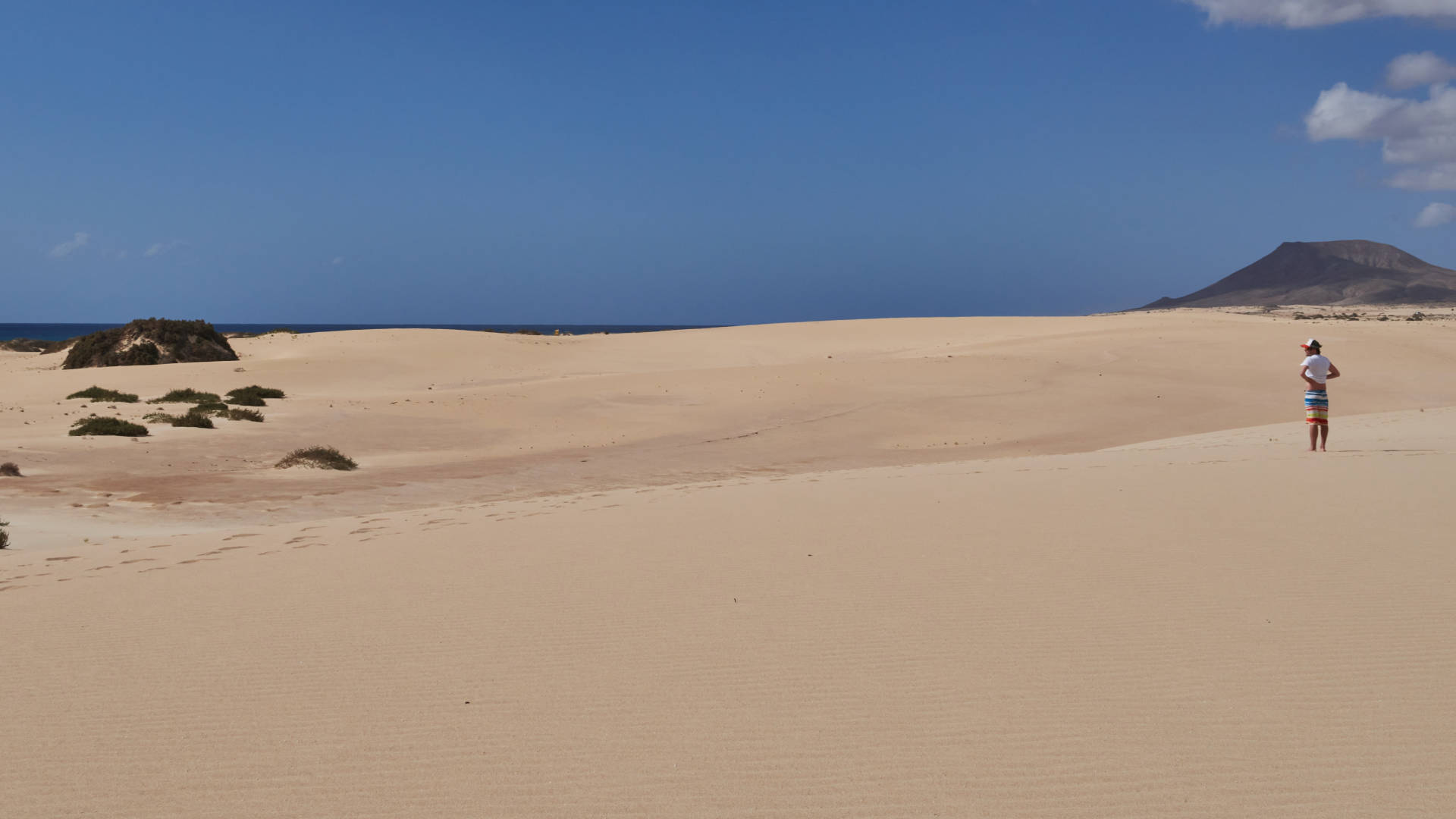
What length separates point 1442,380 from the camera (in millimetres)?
27078

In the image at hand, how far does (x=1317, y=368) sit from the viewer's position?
14.3 meters

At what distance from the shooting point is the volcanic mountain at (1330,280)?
118312 millimetres

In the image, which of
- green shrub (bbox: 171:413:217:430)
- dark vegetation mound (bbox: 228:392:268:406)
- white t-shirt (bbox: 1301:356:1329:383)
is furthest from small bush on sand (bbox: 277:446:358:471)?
white t-shirt (bbox: 1301:356:1329:383)

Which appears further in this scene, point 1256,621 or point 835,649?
point 1256,621

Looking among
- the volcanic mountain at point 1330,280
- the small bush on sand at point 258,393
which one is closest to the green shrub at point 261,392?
the small bush on sand at point 258,393

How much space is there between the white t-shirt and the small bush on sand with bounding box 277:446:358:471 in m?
13.8

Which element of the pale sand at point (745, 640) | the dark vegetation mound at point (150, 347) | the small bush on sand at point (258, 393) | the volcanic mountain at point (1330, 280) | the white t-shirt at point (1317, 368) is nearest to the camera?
the pale sand at point (745, 640)

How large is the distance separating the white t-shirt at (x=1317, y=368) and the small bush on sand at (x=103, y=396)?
73.0ft

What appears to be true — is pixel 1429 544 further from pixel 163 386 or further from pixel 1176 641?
pixel 163 386

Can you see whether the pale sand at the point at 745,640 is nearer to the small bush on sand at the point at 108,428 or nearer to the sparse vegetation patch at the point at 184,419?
the small bush on sand at the point at 108,428

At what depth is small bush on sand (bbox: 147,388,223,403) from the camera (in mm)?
22406

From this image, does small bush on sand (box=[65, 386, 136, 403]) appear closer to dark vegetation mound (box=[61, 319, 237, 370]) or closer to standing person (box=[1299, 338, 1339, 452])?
dark vegetation mound (box=[61, 319, 237, 370])

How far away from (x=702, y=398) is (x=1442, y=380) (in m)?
19.2

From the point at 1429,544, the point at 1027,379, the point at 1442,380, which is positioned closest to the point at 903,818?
the point at 1429,544
